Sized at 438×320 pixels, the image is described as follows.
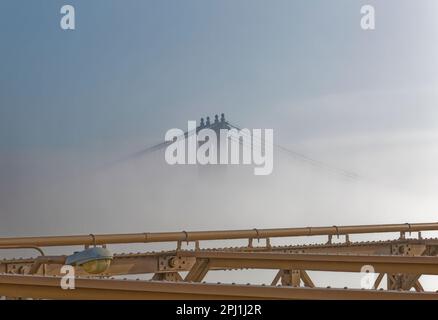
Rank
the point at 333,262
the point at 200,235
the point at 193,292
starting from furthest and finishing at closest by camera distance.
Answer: the point at 200,235 → the point at 333,262 → the point at 193,292

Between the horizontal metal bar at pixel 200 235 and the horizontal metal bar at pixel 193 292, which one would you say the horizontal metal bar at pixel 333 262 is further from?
the horizontal metal bar at pixel 200 235

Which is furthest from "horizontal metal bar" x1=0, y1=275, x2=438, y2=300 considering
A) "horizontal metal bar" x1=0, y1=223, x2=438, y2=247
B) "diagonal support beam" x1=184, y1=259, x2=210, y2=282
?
"horizontal metal bar" x1=0, y1=223, x2=438, y2=247

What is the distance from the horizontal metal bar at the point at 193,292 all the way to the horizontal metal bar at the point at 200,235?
219 inches

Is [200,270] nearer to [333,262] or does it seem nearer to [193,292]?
[333,262]

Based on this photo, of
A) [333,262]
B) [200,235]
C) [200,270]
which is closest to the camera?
[333,262]

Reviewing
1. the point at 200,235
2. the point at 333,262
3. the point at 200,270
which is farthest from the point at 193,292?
the point at 200,235

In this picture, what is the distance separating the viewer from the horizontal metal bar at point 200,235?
10445 millimetres

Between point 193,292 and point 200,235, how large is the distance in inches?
279

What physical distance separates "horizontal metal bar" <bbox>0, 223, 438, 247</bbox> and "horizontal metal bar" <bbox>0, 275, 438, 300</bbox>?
5.57 m

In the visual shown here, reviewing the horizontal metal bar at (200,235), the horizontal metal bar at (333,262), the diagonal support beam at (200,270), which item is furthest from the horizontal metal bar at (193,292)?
the horizontal metal bar at (200,235)

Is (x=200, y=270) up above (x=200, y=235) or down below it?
below

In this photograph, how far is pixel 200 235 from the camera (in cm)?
1159
